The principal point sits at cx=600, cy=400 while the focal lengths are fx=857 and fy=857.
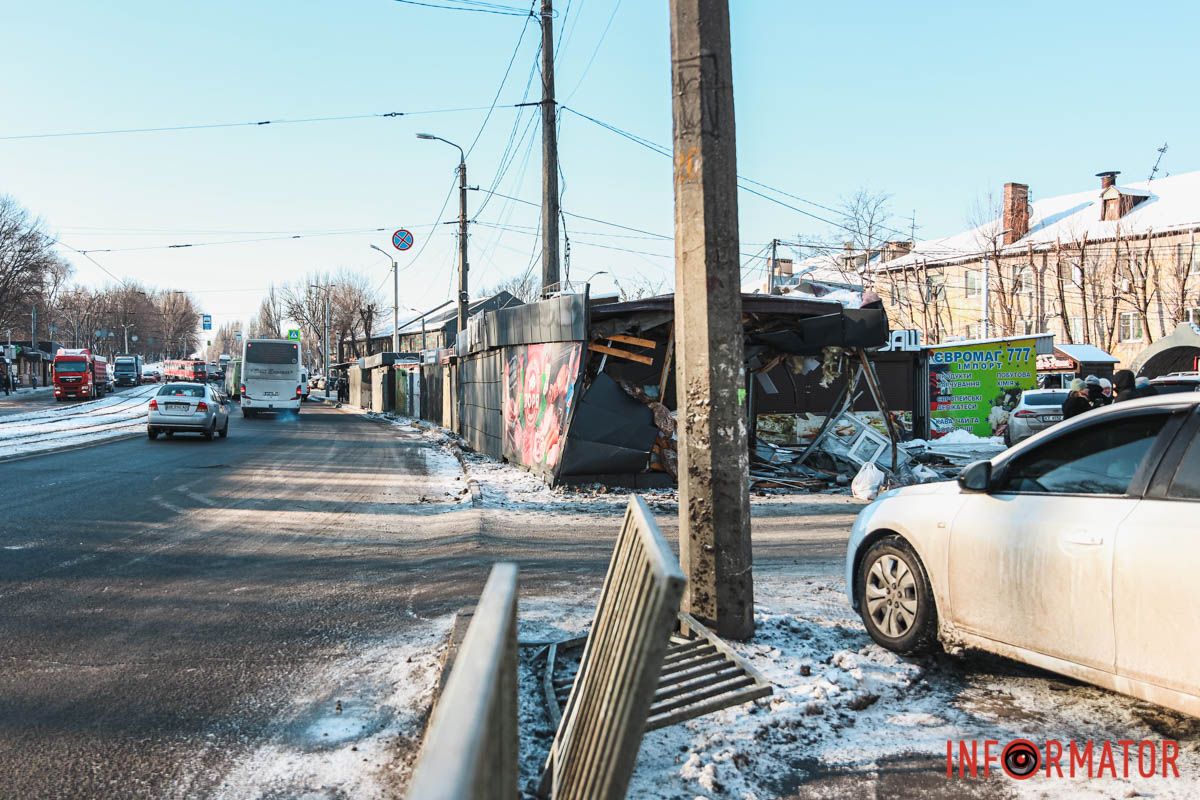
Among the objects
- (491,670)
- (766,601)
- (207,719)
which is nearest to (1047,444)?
(766,601)

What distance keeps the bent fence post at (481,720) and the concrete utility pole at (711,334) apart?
2.98 metres

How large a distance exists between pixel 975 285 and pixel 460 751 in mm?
54912

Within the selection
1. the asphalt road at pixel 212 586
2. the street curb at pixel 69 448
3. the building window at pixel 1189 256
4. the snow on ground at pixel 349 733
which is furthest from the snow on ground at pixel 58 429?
the building window at pixel 1189 256

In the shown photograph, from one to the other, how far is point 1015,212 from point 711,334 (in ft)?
168

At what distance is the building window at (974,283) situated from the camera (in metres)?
50.4

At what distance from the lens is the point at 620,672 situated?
2.48 meters

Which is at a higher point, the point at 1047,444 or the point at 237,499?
the point at 1047,444

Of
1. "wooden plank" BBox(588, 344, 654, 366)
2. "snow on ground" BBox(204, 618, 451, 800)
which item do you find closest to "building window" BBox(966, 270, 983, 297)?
"wooden plank" BBox(588, 344, 654, 366)

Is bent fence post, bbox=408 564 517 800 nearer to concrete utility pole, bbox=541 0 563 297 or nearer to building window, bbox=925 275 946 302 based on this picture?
concrete utility pole, bbox=541 0 563 297

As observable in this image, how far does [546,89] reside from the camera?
1764 cm

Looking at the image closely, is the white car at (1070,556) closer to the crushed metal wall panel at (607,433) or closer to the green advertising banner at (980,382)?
the crushed metal wall panel at (607,433)

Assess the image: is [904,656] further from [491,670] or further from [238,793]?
[491,670]

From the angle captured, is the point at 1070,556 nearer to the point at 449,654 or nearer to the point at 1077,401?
the point at 449,654

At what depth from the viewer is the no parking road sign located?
116ft
